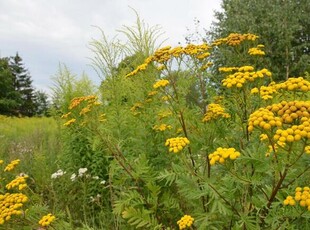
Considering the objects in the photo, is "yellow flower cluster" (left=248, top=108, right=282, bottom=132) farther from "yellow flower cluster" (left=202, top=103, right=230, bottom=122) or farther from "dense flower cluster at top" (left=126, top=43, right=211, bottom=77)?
"dense flower cluster at top" (left=126, top=43, right=211, bottom=77)

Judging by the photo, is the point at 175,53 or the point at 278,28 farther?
the point at 278,28

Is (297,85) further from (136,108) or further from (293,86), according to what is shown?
(136,108)

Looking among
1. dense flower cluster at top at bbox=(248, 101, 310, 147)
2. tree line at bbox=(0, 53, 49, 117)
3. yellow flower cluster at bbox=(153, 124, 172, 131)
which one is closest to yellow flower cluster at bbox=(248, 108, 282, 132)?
dense flower cluster at top at bbox=(248, 101, 310, 147)

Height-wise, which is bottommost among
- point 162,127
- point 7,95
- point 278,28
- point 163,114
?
point 162,127

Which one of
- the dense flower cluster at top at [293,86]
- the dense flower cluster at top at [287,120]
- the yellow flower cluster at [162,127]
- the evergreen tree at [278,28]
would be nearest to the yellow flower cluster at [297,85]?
the dense flower cluster at top at [293,86]

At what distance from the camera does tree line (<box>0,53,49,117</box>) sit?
32.6 metres

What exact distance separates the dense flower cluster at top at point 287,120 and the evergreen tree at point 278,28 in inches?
437

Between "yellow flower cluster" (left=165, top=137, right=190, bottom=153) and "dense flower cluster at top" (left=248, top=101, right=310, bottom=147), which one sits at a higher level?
"dense flower cluster at top" (left=248, top=101, right=310, bottom=147)

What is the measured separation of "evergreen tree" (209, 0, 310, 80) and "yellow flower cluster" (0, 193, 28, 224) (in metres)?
11.0

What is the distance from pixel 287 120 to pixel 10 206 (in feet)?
6.09

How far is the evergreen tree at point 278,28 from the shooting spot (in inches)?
504

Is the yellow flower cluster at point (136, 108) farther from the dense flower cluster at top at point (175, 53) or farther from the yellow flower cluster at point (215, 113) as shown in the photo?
the yellow flower cluster at point (215, 113)

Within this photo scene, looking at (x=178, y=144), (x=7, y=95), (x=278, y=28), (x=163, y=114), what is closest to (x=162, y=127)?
(x=163, y=114)

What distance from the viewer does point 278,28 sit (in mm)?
12844
